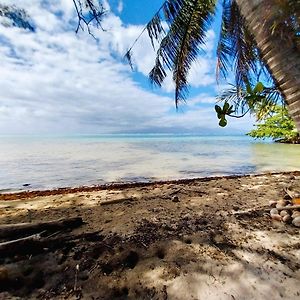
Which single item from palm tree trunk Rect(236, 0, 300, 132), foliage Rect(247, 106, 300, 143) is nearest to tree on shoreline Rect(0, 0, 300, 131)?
palm tree trunk Rect(236, 0, 300, 132)

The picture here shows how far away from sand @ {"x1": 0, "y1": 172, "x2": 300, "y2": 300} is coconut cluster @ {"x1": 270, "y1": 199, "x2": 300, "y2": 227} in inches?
3.8

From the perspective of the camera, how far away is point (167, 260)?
2504 millimetres

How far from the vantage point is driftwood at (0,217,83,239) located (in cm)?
283

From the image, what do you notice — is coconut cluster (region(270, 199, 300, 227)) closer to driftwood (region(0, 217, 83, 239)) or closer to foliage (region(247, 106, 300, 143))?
driftwood (region(0, 217, 83, 239))

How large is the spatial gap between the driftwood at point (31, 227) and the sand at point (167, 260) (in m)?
0.12

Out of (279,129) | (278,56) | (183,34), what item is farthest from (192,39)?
(279,129)

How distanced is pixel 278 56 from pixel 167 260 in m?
2.16

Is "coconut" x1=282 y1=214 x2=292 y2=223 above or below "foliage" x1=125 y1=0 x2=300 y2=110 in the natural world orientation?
below

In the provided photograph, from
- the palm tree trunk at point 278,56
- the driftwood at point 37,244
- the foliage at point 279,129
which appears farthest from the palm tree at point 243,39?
the foliage at point 279,129

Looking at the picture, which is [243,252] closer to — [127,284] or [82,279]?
[127,284]

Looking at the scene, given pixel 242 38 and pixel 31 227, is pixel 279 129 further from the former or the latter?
pixel 31 227

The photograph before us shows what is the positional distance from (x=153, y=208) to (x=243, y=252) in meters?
1.84

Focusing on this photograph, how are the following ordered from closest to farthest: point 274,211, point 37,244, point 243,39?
point 37,244 → point 274,211 → point 243,39

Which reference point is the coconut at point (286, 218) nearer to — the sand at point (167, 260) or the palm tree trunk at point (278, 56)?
the sand at point (167, 260)
